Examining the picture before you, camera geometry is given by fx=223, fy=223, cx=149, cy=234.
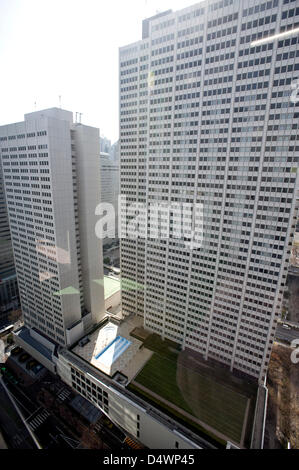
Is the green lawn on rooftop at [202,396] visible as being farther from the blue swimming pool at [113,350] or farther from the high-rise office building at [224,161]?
the blue swimming pool at [113,350]

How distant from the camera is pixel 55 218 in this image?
2234 inches

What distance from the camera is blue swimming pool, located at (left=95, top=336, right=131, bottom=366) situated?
60.5 meters

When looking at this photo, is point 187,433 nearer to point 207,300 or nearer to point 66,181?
point 207,300

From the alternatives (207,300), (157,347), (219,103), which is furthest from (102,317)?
(219,103)

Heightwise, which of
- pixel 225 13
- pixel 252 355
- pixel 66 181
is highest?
pixel 225 13

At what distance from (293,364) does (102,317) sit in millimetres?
64803

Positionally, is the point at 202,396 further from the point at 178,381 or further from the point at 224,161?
the point at 224,161

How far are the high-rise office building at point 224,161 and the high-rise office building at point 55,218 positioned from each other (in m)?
18.5

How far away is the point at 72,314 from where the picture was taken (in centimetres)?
6712

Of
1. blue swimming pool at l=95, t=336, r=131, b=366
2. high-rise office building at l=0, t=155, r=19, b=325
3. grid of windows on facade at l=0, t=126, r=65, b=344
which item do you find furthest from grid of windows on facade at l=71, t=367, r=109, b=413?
high-rise office building at l=0, t=155, r=19, b=325

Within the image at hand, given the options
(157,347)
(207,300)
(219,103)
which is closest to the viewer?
(219,103)

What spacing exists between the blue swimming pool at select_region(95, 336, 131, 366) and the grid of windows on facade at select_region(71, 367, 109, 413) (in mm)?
5645

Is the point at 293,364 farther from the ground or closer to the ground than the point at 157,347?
closer to the ground

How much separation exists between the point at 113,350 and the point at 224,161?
57.5 meters
